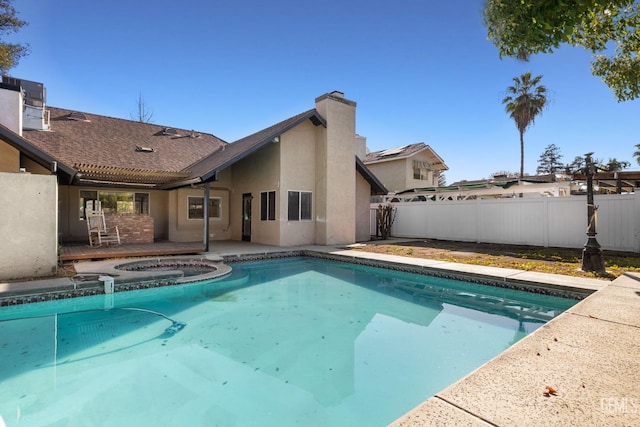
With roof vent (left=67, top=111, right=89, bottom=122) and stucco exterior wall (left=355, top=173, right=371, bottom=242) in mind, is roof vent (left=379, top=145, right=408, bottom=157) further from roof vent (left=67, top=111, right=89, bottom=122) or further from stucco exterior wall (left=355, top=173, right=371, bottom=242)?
roof vent (left=67, top=111, right=89, bottom=122)

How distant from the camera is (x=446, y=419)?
207 centimetres

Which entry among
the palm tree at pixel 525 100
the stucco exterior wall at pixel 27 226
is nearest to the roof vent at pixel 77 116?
the stucco exterior wall at pixel 27 226

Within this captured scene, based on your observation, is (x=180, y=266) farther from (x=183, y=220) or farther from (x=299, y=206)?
(x=299, y=206)

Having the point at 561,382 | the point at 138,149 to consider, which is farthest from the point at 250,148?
the point at 561,382

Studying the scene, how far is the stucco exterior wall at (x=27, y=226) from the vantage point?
7293 mm

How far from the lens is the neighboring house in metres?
24.6

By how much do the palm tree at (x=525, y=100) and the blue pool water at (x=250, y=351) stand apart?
23.0 meters

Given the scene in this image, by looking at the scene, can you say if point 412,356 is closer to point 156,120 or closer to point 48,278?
point 48,278

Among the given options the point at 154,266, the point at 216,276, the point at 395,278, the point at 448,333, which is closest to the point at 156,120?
the point at 154,266

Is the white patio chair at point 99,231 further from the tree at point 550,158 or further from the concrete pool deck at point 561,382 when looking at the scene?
the tree at point 550,158

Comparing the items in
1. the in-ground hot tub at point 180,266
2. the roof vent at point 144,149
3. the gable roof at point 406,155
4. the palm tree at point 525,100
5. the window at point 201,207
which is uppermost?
the palm tree at point 525,100

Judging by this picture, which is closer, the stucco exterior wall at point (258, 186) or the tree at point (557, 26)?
the tree at point (557, 26)

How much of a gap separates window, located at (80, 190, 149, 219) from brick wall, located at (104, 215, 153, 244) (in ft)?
3.81

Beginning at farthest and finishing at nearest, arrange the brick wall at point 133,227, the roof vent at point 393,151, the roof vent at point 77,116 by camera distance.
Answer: the roof vent at point 393,151 → the roof vent at point 77,116 → the brick wall at point 133,227
